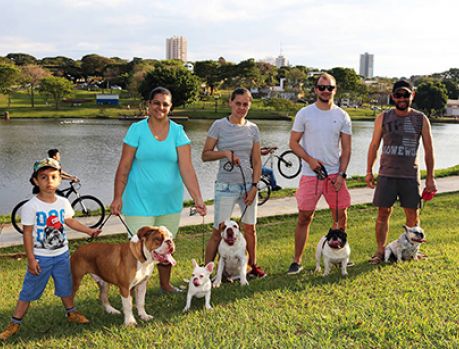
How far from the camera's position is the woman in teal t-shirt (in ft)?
12.8

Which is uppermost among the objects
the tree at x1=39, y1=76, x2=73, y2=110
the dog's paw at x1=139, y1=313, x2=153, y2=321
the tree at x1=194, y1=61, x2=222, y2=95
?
the tree at x1=194, y1=61, x2=222, y2=95

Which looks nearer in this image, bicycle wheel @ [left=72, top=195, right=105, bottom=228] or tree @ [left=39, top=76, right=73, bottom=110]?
bicycle wheel @ [left=72, top=195, right=105, bottom=228]

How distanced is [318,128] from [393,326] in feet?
6.55

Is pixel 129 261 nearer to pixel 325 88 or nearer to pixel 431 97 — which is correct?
pixel 325 88

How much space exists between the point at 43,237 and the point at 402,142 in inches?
140

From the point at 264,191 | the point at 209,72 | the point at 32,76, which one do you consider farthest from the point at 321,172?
the point at 209,72

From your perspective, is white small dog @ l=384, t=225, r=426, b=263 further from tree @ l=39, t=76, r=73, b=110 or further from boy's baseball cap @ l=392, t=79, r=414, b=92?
tree @ l=39, t=76, r=73, b=110

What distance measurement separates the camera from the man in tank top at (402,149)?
15.9 ft

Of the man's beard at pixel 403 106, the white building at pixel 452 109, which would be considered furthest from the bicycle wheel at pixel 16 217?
the white building at pixel 452 109

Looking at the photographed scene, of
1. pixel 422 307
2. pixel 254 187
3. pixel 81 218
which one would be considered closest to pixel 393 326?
pixel 422 307

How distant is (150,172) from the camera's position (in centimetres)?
395

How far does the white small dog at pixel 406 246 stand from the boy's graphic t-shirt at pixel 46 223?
3.48 m

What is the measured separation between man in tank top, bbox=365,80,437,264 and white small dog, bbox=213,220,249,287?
5.49ft

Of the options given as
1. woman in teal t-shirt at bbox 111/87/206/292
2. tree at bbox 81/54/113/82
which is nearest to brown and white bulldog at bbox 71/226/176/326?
woman in teal t-shirt at bbox 111/87/206/292
